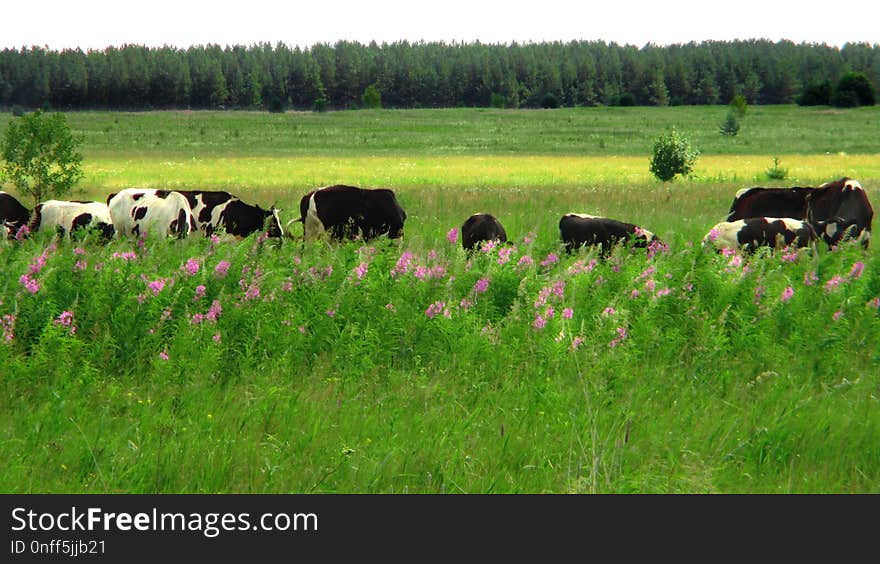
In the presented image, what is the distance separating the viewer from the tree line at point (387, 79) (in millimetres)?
168750

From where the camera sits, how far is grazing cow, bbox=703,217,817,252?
12.8 meters

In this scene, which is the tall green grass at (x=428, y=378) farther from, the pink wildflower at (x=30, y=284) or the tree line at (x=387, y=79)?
the tree line at (x=387, y=79)

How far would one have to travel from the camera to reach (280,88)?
582ft

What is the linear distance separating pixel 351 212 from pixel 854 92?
13695cm

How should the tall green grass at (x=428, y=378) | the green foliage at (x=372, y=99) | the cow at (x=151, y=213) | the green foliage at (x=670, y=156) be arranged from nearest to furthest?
the tall green grass at (x=428, y=378)
the cow at (x=151, y=213)
the green foliage at (x=670, y=156)
the green foliage at (x=372, y=99)

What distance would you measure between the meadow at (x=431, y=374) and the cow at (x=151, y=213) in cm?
371

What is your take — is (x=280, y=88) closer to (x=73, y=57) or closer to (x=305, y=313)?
(x=73, y=57)

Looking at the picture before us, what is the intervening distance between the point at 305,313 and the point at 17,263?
9.42ft

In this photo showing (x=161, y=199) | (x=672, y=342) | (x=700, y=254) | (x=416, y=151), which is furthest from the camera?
(x=416, y=151)

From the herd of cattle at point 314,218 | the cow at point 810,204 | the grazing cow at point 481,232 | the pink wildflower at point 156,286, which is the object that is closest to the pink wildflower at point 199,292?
the pink wildflower at point 156,286

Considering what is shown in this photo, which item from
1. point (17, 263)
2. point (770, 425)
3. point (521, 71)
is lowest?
point (770, 425)

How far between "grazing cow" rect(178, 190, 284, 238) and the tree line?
15162cm

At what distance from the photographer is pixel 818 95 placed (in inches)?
5610
